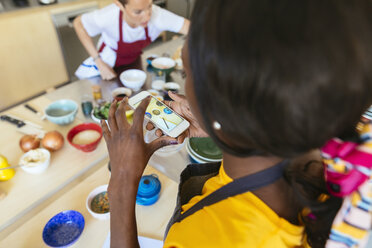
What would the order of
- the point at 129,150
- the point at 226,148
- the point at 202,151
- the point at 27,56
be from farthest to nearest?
the point at 27,56 → the point at 202,151 → the point at 129,150 → the point at 226,148

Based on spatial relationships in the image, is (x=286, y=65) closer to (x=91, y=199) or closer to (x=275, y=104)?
(x=275, y=104)

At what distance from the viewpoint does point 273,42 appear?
10.5 inches

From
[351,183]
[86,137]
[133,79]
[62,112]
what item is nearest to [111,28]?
[133,79]

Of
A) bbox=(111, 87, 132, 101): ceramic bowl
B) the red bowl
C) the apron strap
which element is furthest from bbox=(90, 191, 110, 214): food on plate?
bbox=(111, 87, 132, 101): ceramic bowl

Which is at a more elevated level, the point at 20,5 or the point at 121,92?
the point at 20,5

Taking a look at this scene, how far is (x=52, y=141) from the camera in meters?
0.91

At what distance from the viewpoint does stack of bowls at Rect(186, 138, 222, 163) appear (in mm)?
845

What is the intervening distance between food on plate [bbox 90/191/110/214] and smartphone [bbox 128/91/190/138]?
0.28 metres

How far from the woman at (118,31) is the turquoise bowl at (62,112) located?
321 mm

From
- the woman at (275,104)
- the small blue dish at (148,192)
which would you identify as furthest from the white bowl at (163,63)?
the woman at (275,104)

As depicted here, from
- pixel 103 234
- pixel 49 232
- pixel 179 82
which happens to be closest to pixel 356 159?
pixel 103 234

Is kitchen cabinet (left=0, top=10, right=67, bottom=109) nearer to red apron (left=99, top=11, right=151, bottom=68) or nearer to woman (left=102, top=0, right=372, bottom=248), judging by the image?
red apron (left=99, top=11, right=151, bottom=68)

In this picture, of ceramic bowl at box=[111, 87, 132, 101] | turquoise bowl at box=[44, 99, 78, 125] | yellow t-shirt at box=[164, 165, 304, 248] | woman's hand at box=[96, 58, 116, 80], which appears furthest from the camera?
woman's hand at box=[96, 58, 116, 80]

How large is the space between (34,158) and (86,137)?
0.64ft
